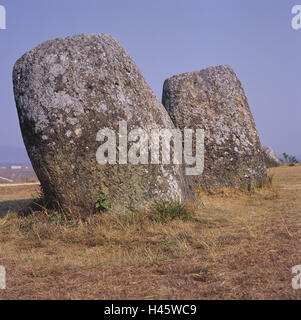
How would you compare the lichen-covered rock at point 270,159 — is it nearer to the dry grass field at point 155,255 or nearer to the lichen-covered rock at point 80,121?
the dry grass field at point 155,255

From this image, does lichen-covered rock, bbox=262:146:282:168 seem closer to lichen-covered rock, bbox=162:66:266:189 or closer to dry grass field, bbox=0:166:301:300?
lichen-covered rock, bbox=162:66:266:189

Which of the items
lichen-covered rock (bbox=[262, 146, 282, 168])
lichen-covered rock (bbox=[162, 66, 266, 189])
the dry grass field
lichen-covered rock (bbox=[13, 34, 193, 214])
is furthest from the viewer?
lichen-covered rock (bbox=[262, 146, 282, 168])

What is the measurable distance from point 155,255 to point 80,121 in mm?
2162

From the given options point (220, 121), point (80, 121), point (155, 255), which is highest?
point (220, 121)

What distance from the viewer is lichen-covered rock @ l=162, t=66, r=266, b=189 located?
745cm

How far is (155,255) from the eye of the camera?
3.61m

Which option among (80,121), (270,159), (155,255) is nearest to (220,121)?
(80,121)

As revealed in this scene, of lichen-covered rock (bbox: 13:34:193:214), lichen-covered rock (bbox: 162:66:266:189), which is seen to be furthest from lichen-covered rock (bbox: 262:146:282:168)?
lichen-covered rock (bbox: 13:34:193:214)

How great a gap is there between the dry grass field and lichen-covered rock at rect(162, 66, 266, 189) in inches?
73.3

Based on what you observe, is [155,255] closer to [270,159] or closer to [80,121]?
[80,121]

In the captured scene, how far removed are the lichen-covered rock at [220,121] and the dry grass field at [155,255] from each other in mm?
1863

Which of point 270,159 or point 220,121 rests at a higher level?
point 220,121

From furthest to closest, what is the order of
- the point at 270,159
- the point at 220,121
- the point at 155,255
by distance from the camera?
1. the point at 270,159
2. the point at 220,121
3. the point at 155,255

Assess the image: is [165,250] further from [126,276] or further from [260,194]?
[260,194]
